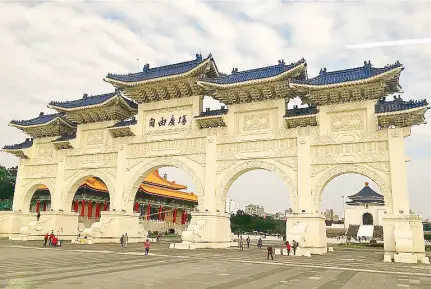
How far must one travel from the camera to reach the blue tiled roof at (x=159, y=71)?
25.1 m

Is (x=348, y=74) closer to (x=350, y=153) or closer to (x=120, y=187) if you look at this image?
(x=350, y=153)

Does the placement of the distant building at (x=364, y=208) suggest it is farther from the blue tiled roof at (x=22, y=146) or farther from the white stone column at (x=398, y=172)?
the blue tiled roof at (x=22, y=146)

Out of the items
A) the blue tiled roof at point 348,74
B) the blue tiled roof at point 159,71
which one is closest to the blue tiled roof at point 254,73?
the blue tiled roof at point 348,74

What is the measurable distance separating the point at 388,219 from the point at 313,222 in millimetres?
3671

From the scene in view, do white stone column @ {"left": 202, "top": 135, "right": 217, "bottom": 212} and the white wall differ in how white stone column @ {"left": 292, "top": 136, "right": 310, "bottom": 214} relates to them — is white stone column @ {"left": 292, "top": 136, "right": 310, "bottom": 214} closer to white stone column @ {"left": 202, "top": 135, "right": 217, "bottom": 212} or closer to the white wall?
white stone column @ {"left": 202, "top": 135, "right": 217, "bottom": 212}

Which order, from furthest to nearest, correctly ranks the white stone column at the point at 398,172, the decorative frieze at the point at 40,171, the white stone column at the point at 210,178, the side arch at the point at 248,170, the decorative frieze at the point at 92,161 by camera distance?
the decorative frieze at the point at 40,171, the decorative frieze at the point at 92,161, the white stone column at the point at 210,178, the side arch at the point at 248,170, the white stone column at the point at 398,172

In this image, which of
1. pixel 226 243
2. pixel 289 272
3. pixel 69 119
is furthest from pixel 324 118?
pixel 69 119

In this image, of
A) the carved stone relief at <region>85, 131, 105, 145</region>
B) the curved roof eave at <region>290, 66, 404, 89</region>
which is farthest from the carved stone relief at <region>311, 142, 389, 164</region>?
the carved stone relief at <region>85, 131, 105, 145</region>

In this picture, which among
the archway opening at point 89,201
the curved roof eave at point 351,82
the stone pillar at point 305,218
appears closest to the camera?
the curved roof eave at point 351,82

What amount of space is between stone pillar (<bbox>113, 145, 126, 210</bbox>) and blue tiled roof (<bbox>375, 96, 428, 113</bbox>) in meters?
16.6

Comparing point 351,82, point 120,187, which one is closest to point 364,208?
point 351,82

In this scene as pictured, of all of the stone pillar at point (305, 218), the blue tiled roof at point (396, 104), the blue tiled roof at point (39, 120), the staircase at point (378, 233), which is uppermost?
the blue tiled roof at point (39, 120)

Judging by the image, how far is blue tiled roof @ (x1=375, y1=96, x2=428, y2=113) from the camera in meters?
19.5

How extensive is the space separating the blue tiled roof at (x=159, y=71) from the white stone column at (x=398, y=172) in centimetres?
1197
